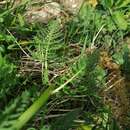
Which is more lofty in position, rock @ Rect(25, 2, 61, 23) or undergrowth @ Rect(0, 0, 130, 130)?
rock @ Rect(25, 2, 61, 23)

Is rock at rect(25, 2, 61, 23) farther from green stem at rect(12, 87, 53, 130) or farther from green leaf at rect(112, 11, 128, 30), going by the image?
green stem at rect(12, 87, 53, 130)

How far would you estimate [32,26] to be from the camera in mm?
2305

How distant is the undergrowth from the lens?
74.7 inches

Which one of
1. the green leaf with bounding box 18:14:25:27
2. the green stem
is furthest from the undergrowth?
the green stem

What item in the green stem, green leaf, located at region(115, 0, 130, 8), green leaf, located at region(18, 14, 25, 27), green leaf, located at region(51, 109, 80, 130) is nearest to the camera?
the green stem

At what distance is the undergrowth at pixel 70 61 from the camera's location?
1.90 m

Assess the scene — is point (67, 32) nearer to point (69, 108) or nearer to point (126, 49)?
point (126, 49)

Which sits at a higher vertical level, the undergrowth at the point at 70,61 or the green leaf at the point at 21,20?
the green leaf at the point at 21,20

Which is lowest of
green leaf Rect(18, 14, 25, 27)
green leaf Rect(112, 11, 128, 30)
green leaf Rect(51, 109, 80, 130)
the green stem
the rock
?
green leaf Rect(51, 109, 80, 130)

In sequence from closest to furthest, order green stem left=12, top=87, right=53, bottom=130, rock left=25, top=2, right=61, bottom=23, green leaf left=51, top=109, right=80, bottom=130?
green stem left=12, top=87, right=53, bottom=130 < green leaf left=51, top=109, right=80, bottom=130 < rock left=25, top=2, right=61, bottom=23

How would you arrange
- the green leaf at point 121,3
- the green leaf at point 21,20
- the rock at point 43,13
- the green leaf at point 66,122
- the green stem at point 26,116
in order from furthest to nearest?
the green leaf at point 121,3, the rock at point 43,13, the green leaf at point 21,20, the green leaf at point 66,122, the green stem at point 26,116

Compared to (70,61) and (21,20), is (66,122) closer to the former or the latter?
(70,61)

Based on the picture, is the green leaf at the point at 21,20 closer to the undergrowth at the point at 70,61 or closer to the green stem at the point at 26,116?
the undergrowth at the point at 70,61

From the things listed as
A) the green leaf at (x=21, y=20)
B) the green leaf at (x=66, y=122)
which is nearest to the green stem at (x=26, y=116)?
the green leaf at (x=66, y=122)
